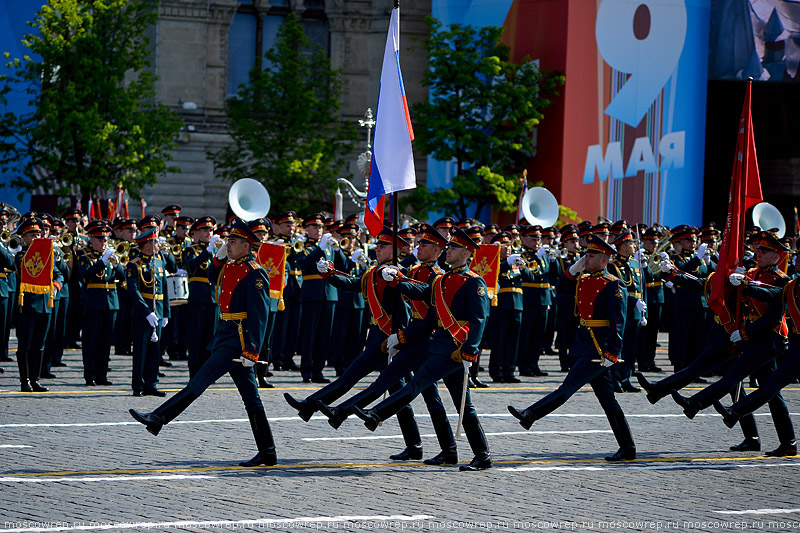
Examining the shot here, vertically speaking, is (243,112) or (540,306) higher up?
(243,112)

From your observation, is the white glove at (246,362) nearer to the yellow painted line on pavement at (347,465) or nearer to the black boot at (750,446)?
the yellow painted line on pavement at (347,465)

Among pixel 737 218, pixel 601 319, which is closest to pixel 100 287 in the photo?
pixel 601 319

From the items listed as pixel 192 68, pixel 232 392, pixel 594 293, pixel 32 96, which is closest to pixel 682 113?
pixel 192 68

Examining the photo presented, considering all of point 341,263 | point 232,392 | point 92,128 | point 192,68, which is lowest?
point 232,392

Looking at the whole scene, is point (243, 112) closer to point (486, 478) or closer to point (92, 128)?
point (92, 128)

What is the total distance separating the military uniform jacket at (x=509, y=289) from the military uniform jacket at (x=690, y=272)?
86.3 inches

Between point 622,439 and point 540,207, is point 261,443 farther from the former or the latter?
point 540,207

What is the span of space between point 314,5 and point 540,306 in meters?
24.5

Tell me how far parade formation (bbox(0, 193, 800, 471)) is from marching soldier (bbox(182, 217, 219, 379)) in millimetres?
29

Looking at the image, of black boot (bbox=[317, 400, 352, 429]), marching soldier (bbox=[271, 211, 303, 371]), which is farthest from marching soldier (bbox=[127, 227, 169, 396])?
black boot (bbox=[317, 400, 352, 429])

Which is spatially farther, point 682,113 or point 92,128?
point 682,113

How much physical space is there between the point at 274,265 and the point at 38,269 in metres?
2.80

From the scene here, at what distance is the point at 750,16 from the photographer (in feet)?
116

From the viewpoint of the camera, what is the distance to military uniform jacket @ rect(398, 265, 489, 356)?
10109mm
